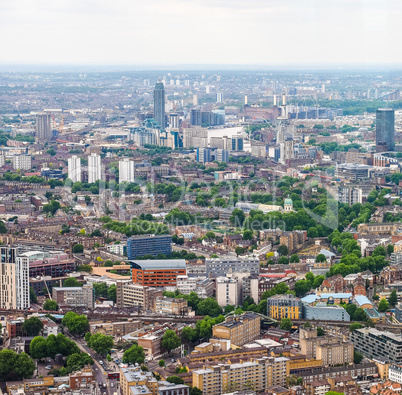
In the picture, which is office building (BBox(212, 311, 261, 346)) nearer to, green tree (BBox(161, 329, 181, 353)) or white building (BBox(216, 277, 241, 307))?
green tree (BBox(161, 329, 181, 353))

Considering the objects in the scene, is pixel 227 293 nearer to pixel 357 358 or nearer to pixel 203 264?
pixel 203 264

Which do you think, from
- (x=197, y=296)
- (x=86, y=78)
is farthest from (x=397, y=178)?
(x=86, y=78)

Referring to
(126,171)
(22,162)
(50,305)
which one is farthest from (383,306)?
(22,162)

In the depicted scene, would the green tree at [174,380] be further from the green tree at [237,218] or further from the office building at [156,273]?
the green tree at [237,218]

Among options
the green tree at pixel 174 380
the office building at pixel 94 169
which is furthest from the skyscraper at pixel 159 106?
the green tree at pixel 174 380

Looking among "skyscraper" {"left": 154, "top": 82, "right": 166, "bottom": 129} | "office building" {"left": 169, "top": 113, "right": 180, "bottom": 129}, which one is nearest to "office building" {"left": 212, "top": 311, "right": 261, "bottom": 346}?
"office building" {"left": 169, "top": 113, "right": 180, "bottom": 129}
